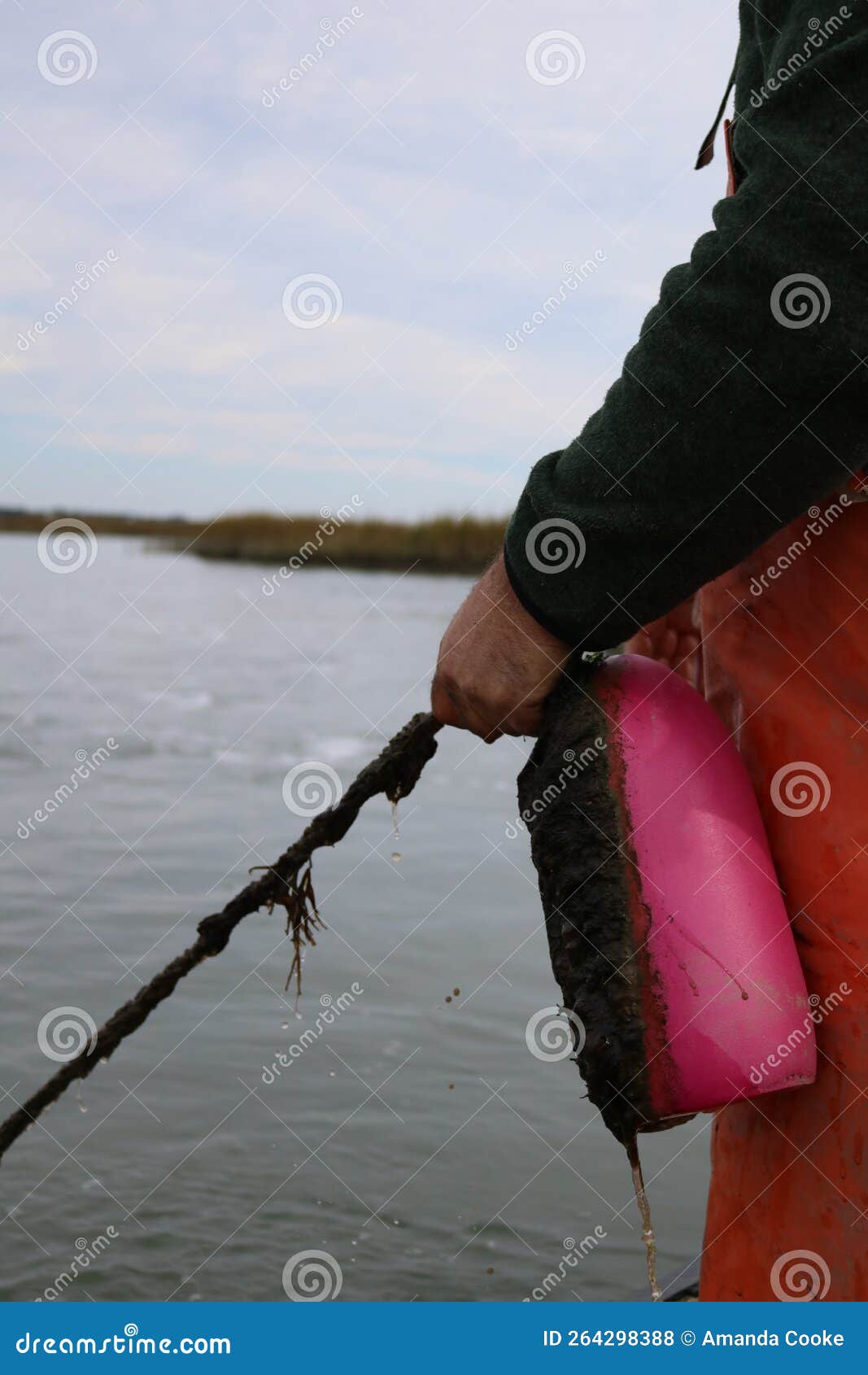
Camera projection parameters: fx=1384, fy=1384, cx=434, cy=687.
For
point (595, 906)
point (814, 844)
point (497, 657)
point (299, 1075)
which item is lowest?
point (299, 1075)

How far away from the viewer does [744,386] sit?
4.57 ft

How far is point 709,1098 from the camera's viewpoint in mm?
1564

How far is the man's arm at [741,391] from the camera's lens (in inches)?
53.1

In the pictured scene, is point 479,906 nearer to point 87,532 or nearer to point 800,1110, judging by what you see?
point 87,532

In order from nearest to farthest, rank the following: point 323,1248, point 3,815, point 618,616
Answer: point 618,616, point 323,1248, point 3,815

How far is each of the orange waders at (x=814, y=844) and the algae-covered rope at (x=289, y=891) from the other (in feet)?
1.78

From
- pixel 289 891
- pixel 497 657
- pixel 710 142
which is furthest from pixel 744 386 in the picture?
pixel 289 891

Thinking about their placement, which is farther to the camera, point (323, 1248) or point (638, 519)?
point (323, 1248)

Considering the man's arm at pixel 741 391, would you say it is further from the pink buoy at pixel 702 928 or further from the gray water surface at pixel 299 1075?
the gray water surface at pixel 299 1075

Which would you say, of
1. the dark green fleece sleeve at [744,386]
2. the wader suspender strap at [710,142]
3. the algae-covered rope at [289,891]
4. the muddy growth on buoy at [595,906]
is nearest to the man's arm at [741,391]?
the dark green fleece sleeve at [744,386]

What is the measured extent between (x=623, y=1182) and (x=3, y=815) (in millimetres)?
4097

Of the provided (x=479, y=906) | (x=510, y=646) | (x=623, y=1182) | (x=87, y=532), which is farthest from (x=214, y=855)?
(x=510, y=646)

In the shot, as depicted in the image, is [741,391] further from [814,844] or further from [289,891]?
[289,891]

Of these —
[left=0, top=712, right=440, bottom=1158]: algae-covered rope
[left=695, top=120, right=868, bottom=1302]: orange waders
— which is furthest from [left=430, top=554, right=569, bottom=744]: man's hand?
[left=0, top=712, right=440, bottom=1158]: algae-covered rope
